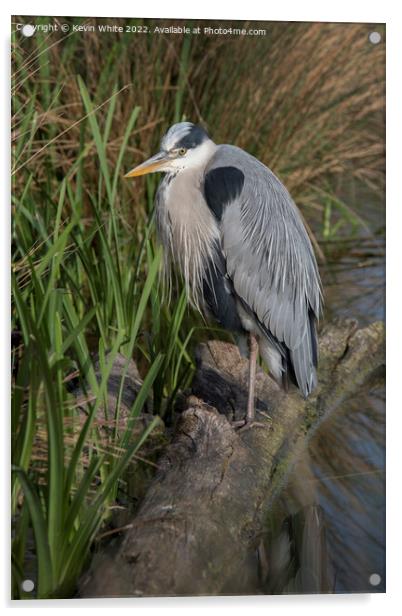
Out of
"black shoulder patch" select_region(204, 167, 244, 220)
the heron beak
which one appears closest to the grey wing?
"black shoulder patch" select_region(204, 167, 244, 220)

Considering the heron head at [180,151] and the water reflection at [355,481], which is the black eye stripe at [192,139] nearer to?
the heron head at [180,151]

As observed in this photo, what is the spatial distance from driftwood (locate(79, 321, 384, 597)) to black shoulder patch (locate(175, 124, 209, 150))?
1.87 ft

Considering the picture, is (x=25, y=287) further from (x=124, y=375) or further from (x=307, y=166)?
(x=307, y=166)

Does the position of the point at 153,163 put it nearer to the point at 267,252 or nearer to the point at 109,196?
the point at 109,196

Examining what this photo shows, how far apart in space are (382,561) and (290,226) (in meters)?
0.88

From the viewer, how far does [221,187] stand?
237cm

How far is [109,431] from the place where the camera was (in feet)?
7.43

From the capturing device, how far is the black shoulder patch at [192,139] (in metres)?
2.37

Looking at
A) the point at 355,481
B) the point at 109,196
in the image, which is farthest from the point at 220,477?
the point at 109,196

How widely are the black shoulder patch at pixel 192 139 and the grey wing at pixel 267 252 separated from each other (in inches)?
2.5

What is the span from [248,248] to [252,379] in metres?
0.34

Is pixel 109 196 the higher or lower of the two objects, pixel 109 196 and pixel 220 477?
the higher

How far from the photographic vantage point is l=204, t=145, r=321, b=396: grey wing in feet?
7.88
